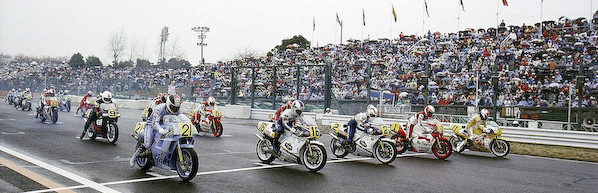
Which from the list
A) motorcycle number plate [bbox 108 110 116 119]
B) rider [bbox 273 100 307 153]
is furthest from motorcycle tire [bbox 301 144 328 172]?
motorcycle number plate [bbox 108 110 116 119]

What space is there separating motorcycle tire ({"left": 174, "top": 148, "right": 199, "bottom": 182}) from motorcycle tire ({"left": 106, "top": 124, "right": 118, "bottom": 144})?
6.52m

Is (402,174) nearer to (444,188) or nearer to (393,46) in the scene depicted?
(444,188)

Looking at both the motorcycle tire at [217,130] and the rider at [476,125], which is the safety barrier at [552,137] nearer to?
the rider at [476,125]

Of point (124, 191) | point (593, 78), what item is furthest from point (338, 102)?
point (124, 191)

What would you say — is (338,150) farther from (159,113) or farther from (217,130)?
(217,130)

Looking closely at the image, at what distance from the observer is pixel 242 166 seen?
10.5m

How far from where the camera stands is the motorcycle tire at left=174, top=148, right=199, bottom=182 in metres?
7.99

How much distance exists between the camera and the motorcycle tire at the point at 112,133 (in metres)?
14.0

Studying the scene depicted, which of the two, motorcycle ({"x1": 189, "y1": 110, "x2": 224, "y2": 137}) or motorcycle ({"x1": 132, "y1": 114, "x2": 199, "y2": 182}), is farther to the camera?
motorcycle ({"x1": 189, "y1": 110, "x2": 224, "y2": 137})

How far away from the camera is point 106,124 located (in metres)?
14.5

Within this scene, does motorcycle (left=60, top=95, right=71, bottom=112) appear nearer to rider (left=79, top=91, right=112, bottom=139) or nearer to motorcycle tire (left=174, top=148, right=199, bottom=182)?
rider (left=79, top=91, right=112, bottom=139)

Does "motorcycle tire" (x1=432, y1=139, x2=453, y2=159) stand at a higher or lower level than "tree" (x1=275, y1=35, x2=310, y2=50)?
lower

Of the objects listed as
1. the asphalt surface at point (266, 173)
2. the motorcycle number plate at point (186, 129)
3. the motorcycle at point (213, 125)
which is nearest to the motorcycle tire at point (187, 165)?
the asphalt surface at point (266, 173)

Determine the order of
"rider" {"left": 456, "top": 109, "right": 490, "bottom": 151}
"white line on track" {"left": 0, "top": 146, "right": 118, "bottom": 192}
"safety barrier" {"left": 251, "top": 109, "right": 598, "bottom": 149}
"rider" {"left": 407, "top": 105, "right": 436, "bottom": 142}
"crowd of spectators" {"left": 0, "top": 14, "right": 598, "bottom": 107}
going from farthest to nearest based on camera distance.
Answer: "crowd of spectators" {"left": 0, "top": 14, "right": 598, "bottom": 107} < "safety barrier" {"left": 251, "top": 109, "right": 598, "bottom": 149} < "rider" {"left": 456, "top": 109, "right": 490, "bottom": 151} < "rider" {"left": 407, "top": 105, "right": 436, "bottom": 142} < "white line on track" {"left": 0, "top": 146, "right": 118, "bottom": 192}
